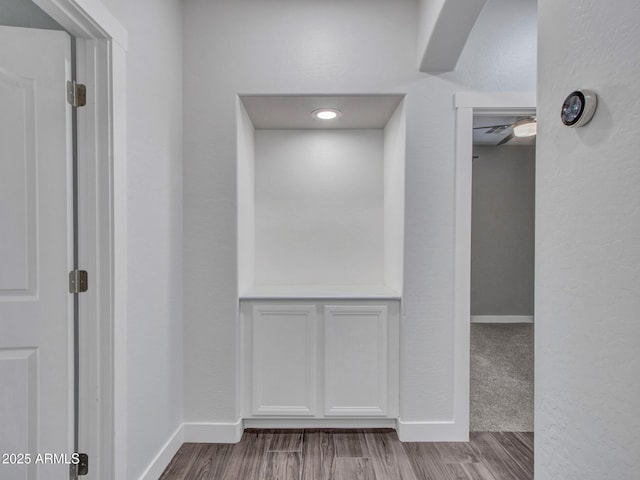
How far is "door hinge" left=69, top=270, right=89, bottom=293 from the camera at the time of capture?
138cm

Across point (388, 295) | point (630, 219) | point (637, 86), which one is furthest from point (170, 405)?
point (637, 86)

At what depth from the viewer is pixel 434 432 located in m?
2.14

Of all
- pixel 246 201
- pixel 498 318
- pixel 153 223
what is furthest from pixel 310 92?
pixel 498 318

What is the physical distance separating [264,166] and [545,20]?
6.82 feet

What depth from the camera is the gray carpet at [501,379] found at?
7.93ft

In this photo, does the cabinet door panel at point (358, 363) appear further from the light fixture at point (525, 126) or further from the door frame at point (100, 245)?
the light fixture at point (525, 126)

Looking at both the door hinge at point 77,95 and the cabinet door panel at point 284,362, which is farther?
the cabinet door panel at point 284,362

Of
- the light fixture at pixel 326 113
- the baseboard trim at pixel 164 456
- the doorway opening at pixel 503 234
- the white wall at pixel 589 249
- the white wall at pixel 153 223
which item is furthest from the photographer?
the doorway opening at pixel 503 234

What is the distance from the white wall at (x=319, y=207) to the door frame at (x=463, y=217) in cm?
72

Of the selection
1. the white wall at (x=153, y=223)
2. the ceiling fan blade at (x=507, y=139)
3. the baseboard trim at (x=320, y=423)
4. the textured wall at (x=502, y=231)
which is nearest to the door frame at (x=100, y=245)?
the white wall at (x=153, y=223)

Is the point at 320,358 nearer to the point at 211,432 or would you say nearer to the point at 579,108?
the point at 211,432

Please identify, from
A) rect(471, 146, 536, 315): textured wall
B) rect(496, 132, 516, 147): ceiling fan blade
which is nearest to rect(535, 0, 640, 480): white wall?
rect(496, 132, 516, 147): ceiling fan blade

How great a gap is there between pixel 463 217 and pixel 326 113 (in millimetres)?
1114

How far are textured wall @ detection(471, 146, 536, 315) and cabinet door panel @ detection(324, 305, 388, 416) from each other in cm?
357
